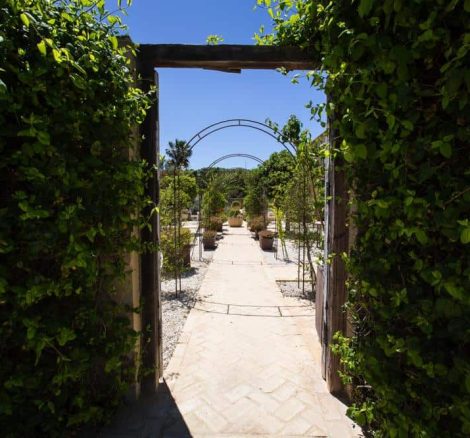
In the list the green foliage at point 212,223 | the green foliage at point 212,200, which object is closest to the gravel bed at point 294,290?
the green foliage at point 212,200

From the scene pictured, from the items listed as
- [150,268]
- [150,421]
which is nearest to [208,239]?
[150,268]

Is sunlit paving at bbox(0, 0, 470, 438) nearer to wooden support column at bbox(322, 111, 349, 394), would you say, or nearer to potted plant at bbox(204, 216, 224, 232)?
wooden support column at bbox(322, 111, 349, 394)

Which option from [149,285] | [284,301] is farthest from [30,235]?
[284,301]

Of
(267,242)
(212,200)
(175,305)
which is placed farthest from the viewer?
(212,200)

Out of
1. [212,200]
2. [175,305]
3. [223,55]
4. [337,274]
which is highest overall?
[223,55]

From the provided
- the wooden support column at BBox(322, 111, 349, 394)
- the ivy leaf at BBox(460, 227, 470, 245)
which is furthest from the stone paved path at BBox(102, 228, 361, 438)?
the ivy leaf at BBox(460, 227, 470, 245)

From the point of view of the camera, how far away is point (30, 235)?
1599mm

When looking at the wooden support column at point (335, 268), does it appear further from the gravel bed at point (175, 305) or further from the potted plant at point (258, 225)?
the potted plant at point (258, 225)

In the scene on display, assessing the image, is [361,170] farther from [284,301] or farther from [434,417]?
[284,301]

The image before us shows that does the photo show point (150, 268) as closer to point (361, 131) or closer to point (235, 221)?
point (361, 131)

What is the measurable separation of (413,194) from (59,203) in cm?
175

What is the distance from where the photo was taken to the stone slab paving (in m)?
2.37

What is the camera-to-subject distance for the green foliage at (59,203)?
157cm

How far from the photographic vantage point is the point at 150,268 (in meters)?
2.71
